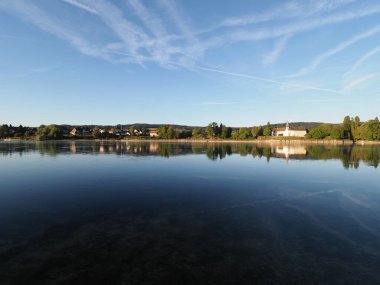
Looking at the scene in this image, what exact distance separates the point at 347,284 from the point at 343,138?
162766 millimetres

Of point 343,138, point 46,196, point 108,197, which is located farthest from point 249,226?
point 343,138

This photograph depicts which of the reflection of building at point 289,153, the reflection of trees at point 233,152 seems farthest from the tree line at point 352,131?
the reflection of building at point 289,153

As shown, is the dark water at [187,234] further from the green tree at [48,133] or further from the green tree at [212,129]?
the green tree at [48,133]

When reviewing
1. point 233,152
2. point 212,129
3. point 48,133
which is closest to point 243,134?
point 212,129

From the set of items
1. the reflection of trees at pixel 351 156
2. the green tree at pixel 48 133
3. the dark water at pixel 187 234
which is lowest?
the dark water at pixel 187 234

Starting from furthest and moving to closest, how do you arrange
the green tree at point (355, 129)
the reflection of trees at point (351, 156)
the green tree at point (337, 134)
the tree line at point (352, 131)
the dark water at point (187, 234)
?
the green tree at point (337, 134) < the green tree at point (355, 129) < the tree line at point (352, 131) < the reflection of trees at point (351, 156) < the dark water at point (187, 234)

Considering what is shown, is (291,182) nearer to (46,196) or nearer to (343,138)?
(46,196)

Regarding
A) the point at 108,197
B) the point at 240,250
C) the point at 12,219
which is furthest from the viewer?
the point at 108,197

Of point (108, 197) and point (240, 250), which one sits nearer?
point (240, 250)

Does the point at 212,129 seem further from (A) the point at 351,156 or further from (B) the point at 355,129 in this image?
(A) the point at 351,156

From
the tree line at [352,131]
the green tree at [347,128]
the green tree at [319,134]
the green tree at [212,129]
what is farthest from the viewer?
the green tree at [212,129]

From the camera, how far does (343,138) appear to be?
490 ft

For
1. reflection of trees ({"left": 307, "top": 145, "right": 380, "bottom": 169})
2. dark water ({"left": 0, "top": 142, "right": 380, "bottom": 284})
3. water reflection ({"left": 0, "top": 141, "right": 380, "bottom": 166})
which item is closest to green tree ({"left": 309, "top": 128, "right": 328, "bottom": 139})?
water reflection ({"left": 0, "top": 141, "right": 380, "bottom": 166})

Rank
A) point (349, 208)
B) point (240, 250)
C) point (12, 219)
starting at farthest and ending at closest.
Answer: point (349, 208), point (12, 219), point (240, 250)
